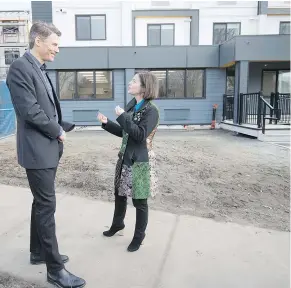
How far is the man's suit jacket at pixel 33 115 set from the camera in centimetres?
223

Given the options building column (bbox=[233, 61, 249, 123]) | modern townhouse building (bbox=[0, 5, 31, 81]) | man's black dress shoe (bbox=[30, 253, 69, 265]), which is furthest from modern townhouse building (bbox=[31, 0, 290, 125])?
man's black dress shoe (bbox=[30, 253, 69, 265])

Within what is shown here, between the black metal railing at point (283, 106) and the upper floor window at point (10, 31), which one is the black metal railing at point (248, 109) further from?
the upper floor window at point (10, 31)

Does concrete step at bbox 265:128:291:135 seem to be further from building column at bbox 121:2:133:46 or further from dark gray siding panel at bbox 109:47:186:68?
building column at bbox 121:2:133:46

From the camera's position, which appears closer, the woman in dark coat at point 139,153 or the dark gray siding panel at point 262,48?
the woman in dark coat at point 139,153

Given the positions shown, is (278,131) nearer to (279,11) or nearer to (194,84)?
(194,84)

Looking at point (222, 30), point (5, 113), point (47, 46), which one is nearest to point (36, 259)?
point (47, 46)

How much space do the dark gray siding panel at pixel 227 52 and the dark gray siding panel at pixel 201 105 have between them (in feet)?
2.78

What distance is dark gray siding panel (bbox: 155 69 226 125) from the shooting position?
1606 centimetres

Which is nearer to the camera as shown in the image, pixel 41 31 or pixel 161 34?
pixel 41 31

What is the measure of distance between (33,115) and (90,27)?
56.1ft

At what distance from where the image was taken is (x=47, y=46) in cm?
239

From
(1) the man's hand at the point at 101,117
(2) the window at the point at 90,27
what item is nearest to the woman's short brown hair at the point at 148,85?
(1) the man's hand at the point at 101,117

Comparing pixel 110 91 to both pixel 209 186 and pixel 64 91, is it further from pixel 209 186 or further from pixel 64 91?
pixel 209 186

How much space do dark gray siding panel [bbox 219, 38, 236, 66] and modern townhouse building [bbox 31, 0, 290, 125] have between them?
0.14ft
